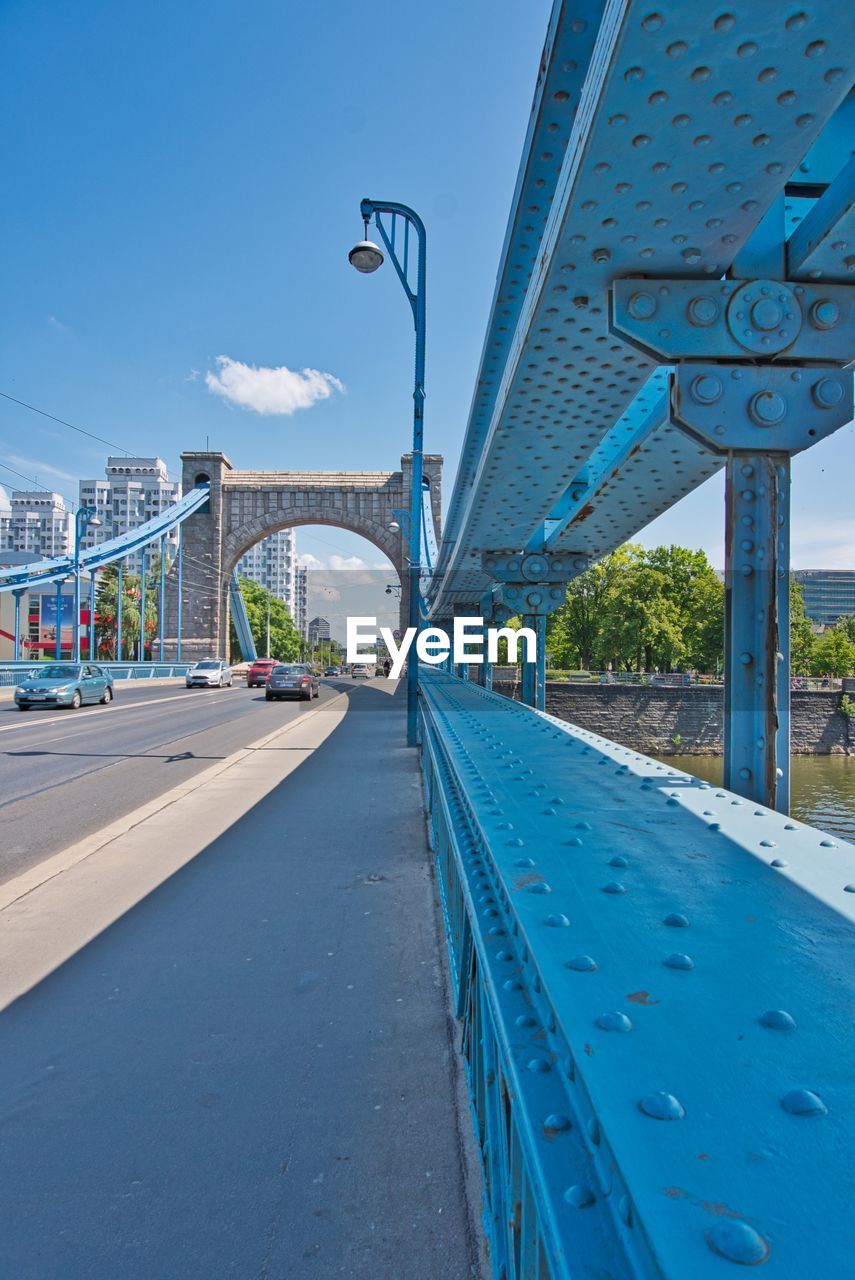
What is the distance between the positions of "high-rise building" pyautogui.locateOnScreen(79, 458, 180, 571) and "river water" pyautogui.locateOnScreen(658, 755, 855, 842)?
139558 mm

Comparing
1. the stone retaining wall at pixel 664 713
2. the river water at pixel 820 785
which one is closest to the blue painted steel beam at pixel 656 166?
the river water at pixel 820 785

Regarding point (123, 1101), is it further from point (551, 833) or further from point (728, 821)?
point (728, 821)

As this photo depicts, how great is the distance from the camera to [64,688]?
70.7 feet

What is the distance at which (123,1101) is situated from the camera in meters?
2.74

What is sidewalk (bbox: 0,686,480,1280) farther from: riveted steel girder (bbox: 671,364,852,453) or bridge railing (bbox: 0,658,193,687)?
bridge railing (bbox: 0,658,193,687)

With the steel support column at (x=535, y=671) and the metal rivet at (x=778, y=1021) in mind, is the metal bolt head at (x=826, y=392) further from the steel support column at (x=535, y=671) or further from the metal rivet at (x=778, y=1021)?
the steel support column at (x=535, y=671)

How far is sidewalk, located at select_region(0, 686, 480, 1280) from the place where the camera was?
211 cm

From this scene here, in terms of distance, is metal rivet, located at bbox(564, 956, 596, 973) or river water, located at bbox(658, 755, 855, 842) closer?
metal rivet, located at bbox(564, 956, 596, 973)

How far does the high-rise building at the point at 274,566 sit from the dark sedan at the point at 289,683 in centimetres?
16174

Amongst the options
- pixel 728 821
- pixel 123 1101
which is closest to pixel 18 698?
pixel 123 1101

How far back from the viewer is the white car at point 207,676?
3770 centimetres

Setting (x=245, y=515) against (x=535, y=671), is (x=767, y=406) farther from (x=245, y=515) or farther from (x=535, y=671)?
(x=245, y=515)

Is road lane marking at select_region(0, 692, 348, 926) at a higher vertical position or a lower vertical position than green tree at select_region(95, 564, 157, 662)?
lower

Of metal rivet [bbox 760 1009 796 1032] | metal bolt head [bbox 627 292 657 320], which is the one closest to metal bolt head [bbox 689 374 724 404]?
metal bolt head [bbox 627 292 657 320]
